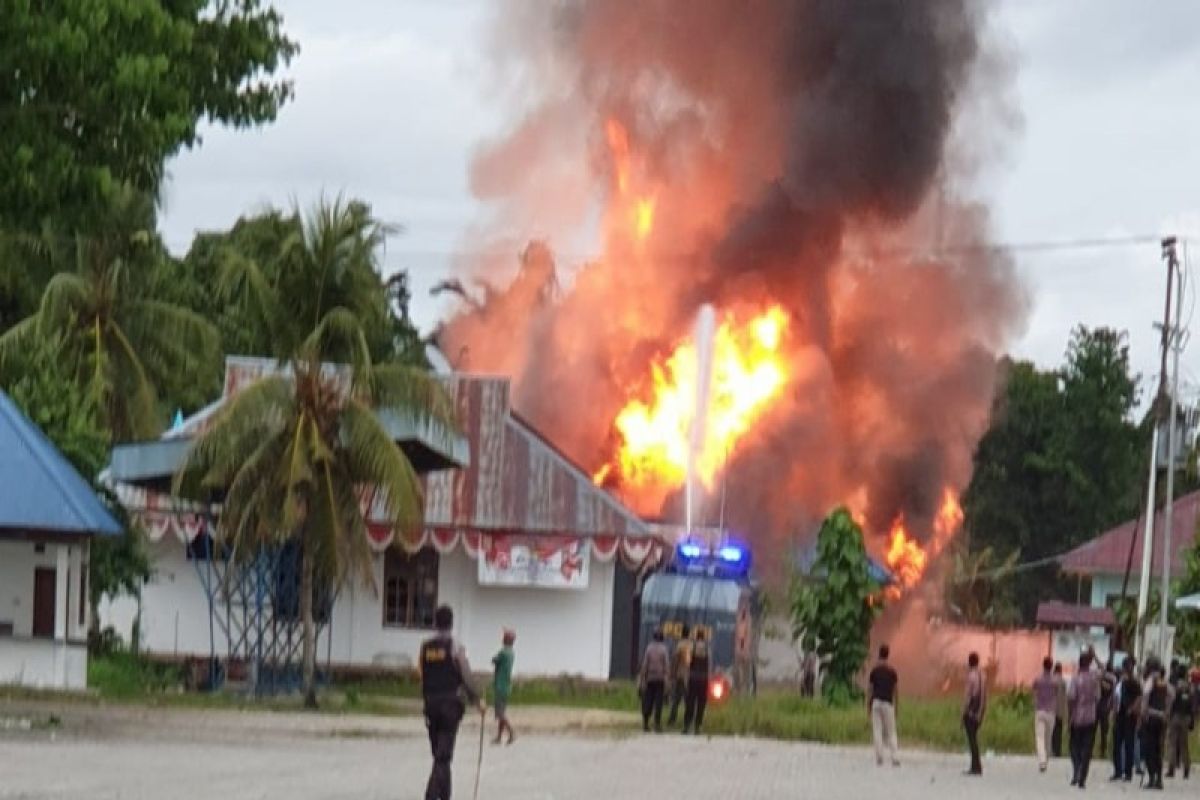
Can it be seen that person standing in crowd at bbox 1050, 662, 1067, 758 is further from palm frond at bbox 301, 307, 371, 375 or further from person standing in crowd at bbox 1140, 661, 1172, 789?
palm frond at bbox 301, 307, 371, 375

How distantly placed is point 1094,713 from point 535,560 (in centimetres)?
1662

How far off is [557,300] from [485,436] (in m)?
15.0

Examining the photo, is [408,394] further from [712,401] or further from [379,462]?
[712,401]

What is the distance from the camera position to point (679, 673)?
1483 inches

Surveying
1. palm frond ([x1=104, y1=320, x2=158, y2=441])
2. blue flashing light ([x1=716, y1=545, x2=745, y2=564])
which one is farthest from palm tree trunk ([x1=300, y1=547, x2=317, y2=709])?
palm frond ([x1=104, y1=320, x2=158, y2=441])

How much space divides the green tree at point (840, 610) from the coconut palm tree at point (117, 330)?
45.9ft

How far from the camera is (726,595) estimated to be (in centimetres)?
4306

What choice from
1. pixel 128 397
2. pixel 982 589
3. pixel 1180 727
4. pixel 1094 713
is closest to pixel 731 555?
pixel 1180 727

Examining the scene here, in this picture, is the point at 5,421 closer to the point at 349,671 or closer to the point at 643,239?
the point at 349,671

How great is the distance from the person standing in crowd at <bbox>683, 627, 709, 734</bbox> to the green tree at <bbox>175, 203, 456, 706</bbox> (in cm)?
480

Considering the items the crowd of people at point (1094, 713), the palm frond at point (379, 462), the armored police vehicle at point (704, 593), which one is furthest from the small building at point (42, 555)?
the crowd of people at point (1094, 713)

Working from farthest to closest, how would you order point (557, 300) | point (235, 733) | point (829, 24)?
point (557, 300), point (829, 24), point (235, 733)

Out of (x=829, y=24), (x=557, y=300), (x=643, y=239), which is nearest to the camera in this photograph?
(x=829, y=24)

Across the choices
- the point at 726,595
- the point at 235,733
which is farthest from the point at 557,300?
the point at 235,733
